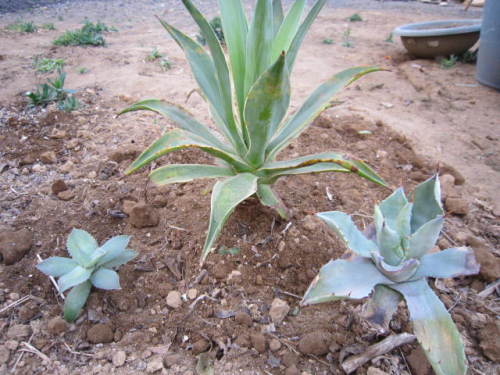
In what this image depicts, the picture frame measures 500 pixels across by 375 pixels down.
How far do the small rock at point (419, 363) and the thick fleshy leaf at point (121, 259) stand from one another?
1.04m

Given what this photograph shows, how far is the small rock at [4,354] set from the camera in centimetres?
115

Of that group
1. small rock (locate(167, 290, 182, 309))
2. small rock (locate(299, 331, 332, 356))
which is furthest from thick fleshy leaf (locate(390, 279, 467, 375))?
small rock (locate(167, 290, 182, 309))

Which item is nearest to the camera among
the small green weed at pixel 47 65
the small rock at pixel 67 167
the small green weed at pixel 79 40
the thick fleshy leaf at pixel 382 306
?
the thick fleshy leaf at pixel 382 306

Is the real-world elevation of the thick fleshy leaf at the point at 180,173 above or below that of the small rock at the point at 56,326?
above

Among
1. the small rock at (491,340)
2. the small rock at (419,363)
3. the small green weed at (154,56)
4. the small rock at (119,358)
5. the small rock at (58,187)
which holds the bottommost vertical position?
the small rock at (491,340)

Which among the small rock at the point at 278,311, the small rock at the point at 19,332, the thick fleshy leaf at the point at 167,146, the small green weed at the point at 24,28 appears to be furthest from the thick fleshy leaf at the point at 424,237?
the small green weed at the point at 24,28

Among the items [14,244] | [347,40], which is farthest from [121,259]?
[347,40]

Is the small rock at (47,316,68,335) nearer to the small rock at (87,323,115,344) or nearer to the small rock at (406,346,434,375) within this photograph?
the small rock at (87,323,115,344)

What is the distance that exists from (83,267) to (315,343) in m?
0.86

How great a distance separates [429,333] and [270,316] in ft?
1.72

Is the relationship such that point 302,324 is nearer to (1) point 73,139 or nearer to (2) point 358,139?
(2) point 358,139

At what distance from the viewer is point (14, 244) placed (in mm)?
1483

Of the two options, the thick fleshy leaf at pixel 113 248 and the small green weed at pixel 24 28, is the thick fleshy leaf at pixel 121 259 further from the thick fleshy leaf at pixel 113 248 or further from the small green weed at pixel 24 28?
the small green weed at pixel 24 28

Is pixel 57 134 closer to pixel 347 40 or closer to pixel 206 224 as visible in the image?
pixel 206 224
